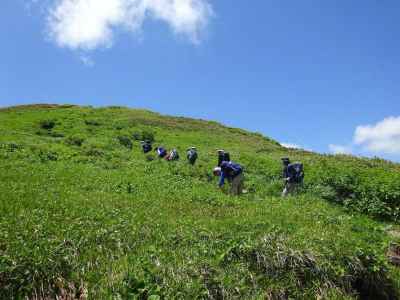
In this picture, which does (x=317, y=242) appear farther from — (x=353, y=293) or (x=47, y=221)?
(x=47, y=221)

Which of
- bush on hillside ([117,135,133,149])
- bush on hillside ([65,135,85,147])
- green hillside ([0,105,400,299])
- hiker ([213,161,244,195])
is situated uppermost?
bush on hillside ([117,135,133,149])

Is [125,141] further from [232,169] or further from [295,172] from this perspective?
[295,172]

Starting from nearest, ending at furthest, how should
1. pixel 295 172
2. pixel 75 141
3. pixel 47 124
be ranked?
pixel 295 172
pixel 75 141
pixel 47 124

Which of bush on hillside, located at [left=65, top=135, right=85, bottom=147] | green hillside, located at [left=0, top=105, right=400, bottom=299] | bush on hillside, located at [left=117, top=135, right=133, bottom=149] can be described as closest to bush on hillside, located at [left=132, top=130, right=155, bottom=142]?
bush on hillside, located at [left=117, top=135, right=133, bottom=149]

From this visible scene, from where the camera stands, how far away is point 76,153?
2930 cm

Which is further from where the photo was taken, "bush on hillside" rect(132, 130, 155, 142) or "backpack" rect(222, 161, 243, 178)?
"bush on hillside" rect(132, 130, 155, 142)

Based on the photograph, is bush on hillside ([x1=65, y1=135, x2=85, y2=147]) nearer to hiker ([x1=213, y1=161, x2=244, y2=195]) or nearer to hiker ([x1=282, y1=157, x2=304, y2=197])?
hiker ([x1=213, y1=161, x2=244, y2=195])

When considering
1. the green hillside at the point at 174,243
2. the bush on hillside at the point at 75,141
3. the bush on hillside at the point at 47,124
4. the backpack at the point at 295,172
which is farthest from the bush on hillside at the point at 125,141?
the backpack at the point at 295,172

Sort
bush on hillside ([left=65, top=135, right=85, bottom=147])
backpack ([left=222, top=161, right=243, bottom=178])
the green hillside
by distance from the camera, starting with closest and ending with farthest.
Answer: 1. the green hillside
2. backpack ([left=222, top=161, right=243, bottom=178])
3. bush on hillside ([left=65, top=135, right=85, bottom=147])

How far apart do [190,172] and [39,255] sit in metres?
17.7

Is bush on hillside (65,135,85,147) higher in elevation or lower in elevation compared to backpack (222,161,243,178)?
higher

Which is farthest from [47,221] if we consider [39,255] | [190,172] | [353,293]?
[190,172]

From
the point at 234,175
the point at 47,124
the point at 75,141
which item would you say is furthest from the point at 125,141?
the point at 234,175

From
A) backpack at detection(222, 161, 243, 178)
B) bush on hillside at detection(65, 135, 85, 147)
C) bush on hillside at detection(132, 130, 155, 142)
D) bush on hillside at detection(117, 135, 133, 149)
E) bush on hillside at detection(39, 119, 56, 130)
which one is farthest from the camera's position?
bush on hillside at detection(39, 119, 56, 130)
